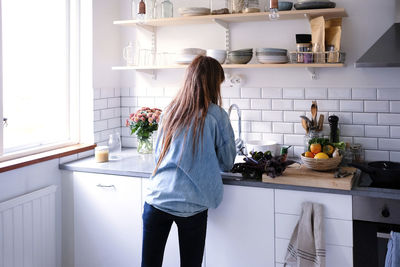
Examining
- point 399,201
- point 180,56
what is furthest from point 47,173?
point 399,201

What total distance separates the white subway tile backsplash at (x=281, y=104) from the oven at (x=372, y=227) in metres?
1.01

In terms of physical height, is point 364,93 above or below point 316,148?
above

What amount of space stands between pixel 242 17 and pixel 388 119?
4.00 feet

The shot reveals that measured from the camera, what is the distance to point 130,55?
10.8 feet

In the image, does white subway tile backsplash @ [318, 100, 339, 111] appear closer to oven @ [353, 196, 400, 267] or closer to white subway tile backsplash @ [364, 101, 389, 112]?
white subway tile backsplash @ [364, 101, 389, 112]

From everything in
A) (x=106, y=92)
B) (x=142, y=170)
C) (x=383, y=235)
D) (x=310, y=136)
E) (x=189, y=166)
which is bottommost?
(x=383, y=235)

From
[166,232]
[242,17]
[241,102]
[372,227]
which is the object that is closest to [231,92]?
[241,102]

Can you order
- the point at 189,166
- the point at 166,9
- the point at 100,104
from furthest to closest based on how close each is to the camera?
the point at 100,104, the point at 166,9, the point at 189,166

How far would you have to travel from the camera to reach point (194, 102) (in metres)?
2.19

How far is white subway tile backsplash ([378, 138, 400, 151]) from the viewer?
282 centimetres

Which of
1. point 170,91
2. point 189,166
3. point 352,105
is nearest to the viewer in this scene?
point 189,166

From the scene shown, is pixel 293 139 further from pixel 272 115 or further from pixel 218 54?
pixel 218 54

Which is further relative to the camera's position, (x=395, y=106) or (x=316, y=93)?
(x=316, y=93)

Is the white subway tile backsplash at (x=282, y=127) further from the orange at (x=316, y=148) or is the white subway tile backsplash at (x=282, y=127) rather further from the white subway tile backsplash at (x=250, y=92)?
the orange at (x=316, y=148)
